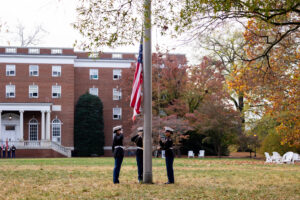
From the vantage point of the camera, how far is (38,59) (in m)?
57.3

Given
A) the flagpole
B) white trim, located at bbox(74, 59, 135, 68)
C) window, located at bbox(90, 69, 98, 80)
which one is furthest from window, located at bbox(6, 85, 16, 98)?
the flagpole

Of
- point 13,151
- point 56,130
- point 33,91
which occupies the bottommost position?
point 13,151

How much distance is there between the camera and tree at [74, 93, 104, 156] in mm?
56781

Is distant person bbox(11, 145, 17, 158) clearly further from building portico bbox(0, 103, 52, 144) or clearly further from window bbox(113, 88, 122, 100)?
window bbox(113, 88, 122, 100)

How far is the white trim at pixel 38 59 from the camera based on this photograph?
186 ft

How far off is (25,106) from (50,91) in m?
4.22

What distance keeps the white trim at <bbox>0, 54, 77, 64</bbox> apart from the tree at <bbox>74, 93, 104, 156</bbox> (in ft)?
16.3

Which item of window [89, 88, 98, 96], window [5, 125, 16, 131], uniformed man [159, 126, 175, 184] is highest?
window [89, 88, 98, 96]

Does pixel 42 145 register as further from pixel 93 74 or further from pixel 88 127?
pixel 93 74

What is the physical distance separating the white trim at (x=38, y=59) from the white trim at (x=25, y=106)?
583 centimetres

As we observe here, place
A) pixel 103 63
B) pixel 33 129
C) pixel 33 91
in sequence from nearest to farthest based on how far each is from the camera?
pixel 33 129, pixel 33 91, pixel 103 63

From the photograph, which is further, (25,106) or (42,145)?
(25,106)

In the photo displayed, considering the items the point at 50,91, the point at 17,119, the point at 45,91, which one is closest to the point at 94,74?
the point at 50,91

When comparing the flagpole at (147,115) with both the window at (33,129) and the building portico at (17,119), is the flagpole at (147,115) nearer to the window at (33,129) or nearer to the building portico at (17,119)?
the building portico at (17,119)
